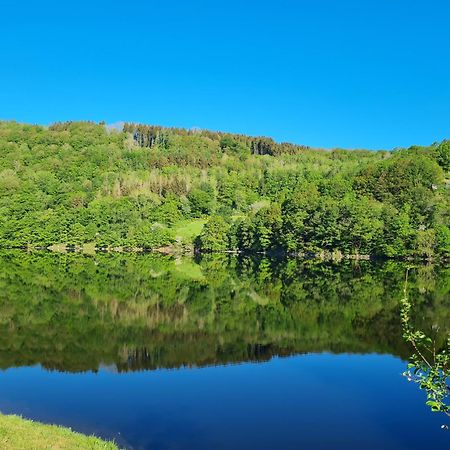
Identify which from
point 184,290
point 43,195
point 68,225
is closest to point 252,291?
point 184,290

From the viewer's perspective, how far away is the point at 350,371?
27656 millimetres

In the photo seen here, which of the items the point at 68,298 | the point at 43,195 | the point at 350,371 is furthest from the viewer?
the point at 43,195

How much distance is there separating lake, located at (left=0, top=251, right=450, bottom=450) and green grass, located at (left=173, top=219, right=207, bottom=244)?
84860 millimetres

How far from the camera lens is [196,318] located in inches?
1628

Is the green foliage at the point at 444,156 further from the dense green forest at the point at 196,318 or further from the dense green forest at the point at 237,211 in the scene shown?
the dense green forest at the point at 196,318

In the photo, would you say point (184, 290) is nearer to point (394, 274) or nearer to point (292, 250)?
point (394, 274)

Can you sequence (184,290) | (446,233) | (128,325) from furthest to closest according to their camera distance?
(446,233), (184,290), (128,325)

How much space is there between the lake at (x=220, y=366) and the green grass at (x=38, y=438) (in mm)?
2367

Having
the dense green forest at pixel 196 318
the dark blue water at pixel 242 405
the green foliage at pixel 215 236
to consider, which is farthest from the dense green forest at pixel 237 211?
the dark blue water at pixel 242 405

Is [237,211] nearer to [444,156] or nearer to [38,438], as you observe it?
[444,156]

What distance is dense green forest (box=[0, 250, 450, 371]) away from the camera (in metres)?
30.8

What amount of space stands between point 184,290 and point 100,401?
3571cm

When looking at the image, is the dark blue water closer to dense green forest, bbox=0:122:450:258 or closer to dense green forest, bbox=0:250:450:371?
dense green forest, bbox=0:250:450:371

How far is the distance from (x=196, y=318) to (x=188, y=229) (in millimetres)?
109785
